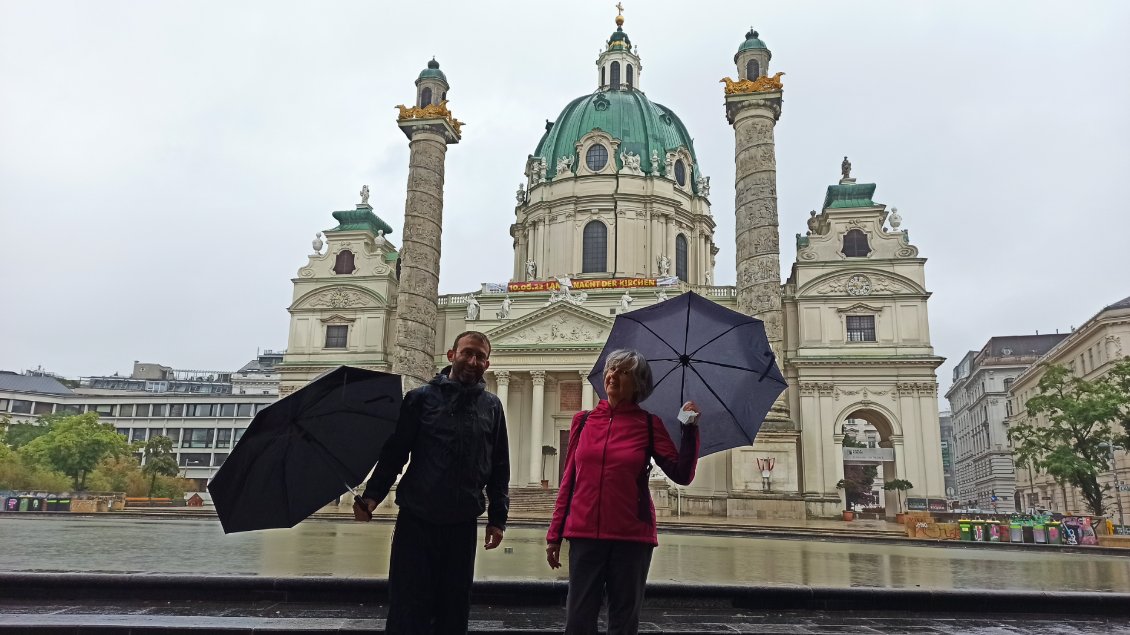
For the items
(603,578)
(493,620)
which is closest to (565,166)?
(493,620)

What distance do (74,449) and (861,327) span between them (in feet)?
161

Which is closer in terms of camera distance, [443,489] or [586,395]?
[443,489]

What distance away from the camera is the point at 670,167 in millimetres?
57438

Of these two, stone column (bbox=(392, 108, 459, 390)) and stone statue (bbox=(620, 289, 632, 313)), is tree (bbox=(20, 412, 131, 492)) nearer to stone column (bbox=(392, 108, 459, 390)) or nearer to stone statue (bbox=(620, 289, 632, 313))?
stone column (bbox=(392, 108, 459, 390))

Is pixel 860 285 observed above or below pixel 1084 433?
above

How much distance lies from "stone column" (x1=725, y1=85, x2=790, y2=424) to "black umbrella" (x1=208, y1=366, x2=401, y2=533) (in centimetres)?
2615

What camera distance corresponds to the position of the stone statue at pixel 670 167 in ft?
187

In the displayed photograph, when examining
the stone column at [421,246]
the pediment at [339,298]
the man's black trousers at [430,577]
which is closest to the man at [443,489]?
the man's black trousers at [430,577]

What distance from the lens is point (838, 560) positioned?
485 inches

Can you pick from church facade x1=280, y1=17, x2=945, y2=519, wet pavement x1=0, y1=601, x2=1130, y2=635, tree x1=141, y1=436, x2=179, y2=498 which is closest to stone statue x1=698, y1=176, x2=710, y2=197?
church facade x1=280, y1=17, x2=945, y2=519

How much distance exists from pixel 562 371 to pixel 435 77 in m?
18.9

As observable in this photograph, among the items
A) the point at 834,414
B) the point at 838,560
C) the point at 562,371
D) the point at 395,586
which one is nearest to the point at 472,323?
the point at 562,371

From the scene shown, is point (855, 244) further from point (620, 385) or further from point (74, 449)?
point (74, 449)

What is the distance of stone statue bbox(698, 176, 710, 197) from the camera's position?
59.4 metres
